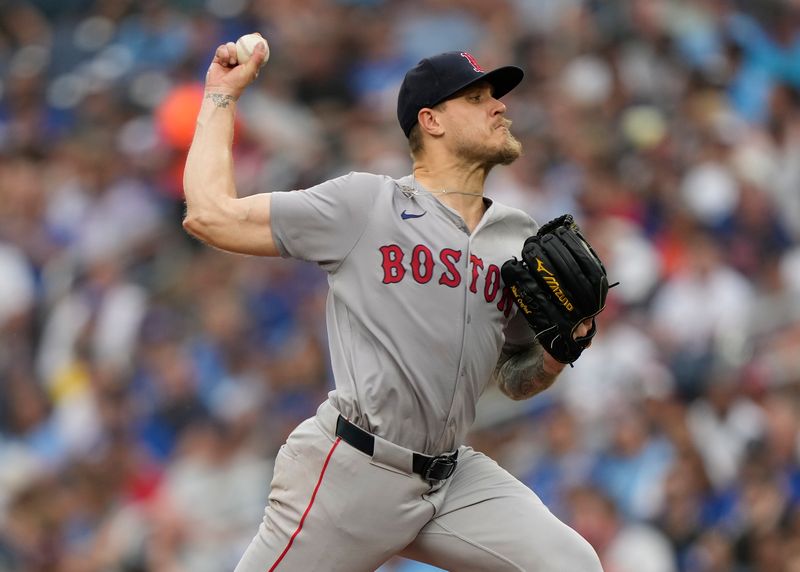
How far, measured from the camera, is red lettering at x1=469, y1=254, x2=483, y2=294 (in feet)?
13.6

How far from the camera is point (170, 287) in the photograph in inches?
377

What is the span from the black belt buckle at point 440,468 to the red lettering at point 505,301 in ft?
1.64

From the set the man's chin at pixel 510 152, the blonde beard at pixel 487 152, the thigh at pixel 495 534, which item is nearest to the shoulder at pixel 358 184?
the blonde beard at pixel 487 152

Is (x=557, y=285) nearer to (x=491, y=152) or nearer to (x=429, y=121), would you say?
(x=491, y=152)

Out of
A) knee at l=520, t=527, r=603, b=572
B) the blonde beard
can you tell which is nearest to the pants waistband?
knee at l=520, t=527, r=603, b=572

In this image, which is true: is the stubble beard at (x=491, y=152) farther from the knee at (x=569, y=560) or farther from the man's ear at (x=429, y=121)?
the knee at (x=569, y=560)

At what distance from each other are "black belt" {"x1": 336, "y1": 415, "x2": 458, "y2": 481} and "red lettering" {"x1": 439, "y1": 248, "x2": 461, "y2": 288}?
1.72ft

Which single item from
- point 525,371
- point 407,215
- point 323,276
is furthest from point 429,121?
point 323,276

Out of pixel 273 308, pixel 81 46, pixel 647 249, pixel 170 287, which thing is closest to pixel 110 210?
pixel 170 287

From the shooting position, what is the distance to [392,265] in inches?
160

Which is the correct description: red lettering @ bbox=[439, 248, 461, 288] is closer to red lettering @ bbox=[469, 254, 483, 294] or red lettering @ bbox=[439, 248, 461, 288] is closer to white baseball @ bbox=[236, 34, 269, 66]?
red lettering @ bbox=[469, 254, 483, 294]

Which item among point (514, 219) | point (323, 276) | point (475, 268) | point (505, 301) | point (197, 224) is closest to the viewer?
point (197, 224)

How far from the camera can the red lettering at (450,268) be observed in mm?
4109

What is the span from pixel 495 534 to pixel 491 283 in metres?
0.78
